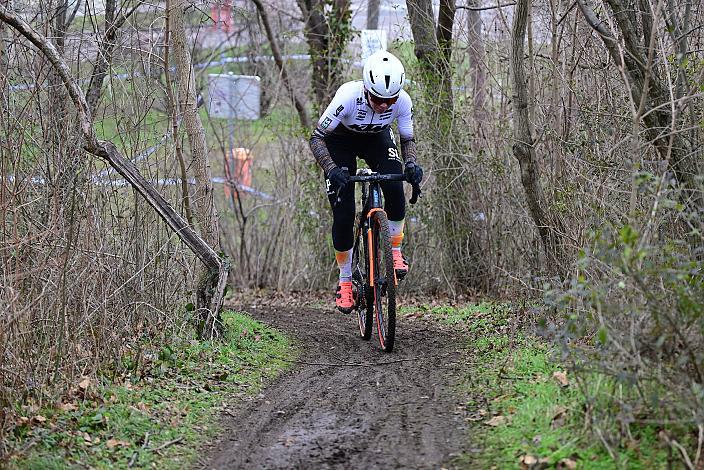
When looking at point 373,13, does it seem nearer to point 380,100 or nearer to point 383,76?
point 380,100

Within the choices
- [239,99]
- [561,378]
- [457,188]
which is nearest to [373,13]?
[239,99]

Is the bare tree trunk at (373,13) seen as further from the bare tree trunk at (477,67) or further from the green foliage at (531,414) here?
the green foliage at (531,414)

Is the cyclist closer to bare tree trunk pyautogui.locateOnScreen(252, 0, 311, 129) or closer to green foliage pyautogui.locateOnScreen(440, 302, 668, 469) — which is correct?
green foliage pyautogui.locateOnScreen(440, 302, 668, 469)

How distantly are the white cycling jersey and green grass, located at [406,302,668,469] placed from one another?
2.10m

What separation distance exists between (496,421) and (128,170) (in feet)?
11.2

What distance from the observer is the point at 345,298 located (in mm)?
8555

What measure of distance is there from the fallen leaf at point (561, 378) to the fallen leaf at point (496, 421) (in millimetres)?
412

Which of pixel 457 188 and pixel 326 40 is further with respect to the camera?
pixel 326 40

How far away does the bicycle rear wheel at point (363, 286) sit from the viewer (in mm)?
8141

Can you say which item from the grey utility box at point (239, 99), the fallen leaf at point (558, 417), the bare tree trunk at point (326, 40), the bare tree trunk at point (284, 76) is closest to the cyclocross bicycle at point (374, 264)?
the fallen leaf at point (558, 417)

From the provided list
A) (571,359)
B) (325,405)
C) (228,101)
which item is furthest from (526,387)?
(228,101)

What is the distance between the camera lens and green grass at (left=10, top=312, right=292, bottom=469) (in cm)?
504

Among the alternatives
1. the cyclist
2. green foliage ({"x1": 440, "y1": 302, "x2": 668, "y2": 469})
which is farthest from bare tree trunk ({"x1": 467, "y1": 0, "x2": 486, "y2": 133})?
green foliage ({"x1": 440, "y1": 302, "x2": 668, "y2": 469})

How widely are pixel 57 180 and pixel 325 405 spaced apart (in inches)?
93.9
